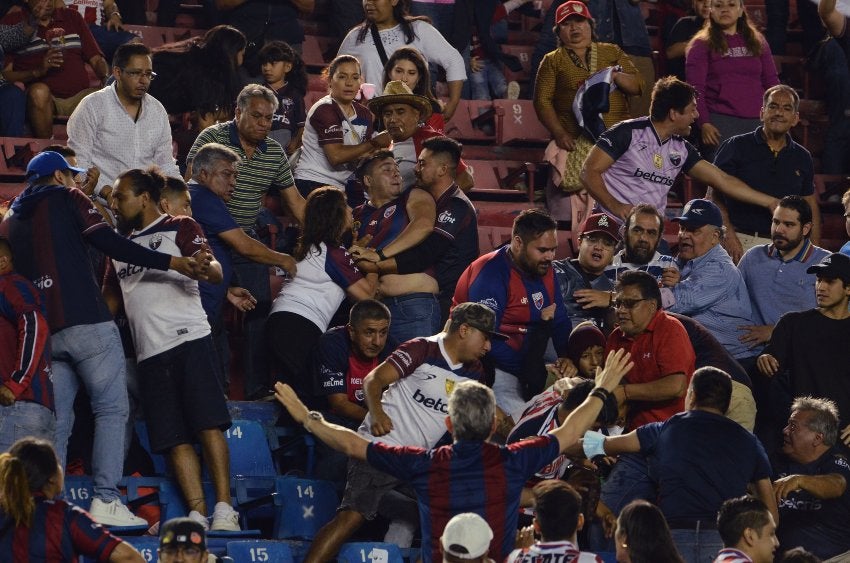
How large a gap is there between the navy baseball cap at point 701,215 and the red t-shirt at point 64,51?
4.26 m

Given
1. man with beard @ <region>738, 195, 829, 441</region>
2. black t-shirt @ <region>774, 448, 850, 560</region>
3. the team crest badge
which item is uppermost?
the team crest badge

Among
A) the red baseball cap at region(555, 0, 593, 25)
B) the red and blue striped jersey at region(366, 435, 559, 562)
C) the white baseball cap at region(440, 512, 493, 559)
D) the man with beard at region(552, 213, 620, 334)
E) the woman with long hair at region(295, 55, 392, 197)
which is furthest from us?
the red baseball cap at region(555, 0, 593, 25)

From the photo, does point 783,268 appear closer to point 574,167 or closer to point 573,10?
point 574,167

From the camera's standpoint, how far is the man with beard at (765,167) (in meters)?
11.3

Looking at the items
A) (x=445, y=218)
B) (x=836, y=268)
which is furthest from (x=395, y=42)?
(x=836, y=268)

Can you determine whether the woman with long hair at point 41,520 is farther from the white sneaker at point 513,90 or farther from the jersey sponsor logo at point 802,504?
the white sneaker at point 513,90

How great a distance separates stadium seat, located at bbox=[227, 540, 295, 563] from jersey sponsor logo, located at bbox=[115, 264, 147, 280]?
160cm

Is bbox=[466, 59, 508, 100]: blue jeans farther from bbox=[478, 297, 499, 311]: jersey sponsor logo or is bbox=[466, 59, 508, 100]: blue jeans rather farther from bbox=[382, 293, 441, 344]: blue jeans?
bbox=[478, 297, 499, 311]: jersey sponsor logo

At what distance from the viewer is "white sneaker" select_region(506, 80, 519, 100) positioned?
13.3 m

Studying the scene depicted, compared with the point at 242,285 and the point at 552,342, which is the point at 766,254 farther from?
the point at 242,285

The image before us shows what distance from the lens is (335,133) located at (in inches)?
421

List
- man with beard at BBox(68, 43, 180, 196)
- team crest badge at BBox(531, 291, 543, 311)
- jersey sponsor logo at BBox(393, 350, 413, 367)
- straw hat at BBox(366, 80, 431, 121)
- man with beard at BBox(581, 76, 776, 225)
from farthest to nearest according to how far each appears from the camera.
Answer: man with beard at BBox(581, 76, 776, 225), straw hat at BBox(366, 80, 431, 121), man with beard at BBox(68, 43, 180, 196), team crest badge at BBox(531, 291, 543, 311), jersey sponsor logo at BBox(393, 350, 413, 367)

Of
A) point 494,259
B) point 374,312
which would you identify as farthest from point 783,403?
point 374,312

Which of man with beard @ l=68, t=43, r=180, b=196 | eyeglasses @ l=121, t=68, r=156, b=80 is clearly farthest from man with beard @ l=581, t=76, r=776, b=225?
eyeglasses @ l=121, t=68, r=156, b=80
